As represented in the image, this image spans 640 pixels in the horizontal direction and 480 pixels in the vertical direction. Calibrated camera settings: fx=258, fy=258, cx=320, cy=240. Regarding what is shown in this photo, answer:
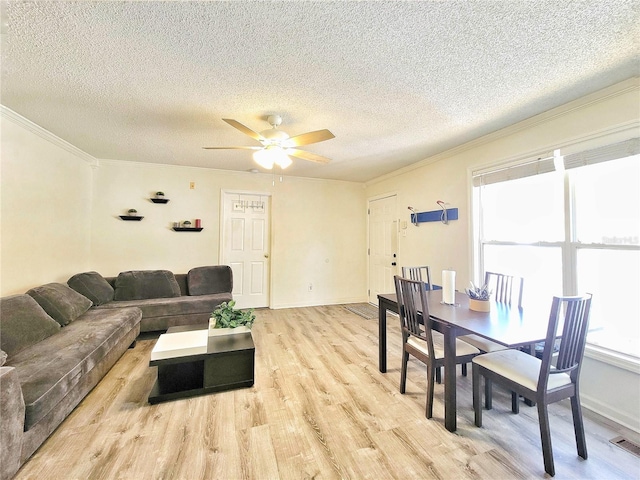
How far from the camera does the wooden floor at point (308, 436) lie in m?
1.44

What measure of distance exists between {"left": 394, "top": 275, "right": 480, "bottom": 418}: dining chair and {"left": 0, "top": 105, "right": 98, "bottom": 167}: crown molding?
3.93 m

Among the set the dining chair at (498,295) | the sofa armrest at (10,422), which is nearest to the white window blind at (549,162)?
the dining chair at (498,295)

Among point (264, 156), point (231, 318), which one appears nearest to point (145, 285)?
point (231, 318)

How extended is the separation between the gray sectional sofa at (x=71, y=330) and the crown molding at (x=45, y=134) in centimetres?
166

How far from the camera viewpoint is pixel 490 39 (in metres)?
1.55

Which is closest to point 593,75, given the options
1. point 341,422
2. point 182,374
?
point 341,422

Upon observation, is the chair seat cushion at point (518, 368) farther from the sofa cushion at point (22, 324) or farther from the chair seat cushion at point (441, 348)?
the sofa cushion at point (22, 324)

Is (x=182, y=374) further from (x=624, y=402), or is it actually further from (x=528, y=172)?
(x=528, y=172)

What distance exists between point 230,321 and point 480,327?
2143 mm

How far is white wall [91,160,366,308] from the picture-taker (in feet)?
13.4

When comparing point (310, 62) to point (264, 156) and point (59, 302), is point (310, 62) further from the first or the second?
point (59, 302)

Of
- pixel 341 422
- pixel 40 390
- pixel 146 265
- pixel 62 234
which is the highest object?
pixel 62 234

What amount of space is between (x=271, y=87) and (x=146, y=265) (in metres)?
3.67

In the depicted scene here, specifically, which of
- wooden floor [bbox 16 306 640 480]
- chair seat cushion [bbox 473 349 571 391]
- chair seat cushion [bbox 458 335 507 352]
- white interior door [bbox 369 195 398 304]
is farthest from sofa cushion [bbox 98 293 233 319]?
chair seat cushion [bbox 473 349 571 391]
